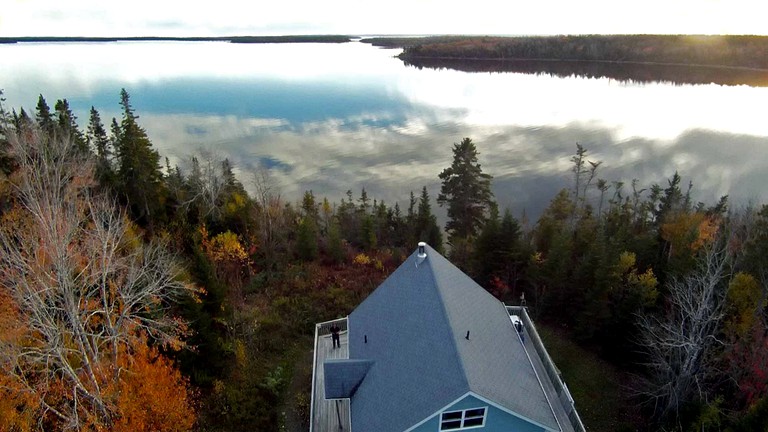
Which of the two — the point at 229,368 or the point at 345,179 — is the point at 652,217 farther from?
the point at 229,368

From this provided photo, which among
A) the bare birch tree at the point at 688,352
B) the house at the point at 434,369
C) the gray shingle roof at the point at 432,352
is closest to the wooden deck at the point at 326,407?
the house at the point at 434,369

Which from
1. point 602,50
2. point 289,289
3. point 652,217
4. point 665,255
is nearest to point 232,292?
point 289,289

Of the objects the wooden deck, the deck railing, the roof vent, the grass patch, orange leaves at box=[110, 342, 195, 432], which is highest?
the roof vent

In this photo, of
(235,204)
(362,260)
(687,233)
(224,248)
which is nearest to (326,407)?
(362,260)

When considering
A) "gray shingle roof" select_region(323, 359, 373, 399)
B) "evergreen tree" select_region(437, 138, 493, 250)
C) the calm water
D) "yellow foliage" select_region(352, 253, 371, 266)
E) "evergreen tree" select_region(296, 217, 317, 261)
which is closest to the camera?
"gray shingle roof" select_region(323, 359, 373, 399)

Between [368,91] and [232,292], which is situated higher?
[368,91]

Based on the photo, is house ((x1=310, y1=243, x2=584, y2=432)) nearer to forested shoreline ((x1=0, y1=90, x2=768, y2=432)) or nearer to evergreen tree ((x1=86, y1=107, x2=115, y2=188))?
forested shoreline ((x1=0, y1=90, x2=768, y2=432))

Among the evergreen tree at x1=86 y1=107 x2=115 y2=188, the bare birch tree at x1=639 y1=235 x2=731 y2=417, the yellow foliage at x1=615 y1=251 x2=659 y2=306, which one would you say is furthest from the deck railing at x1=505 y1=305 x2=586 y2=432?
the evergreen tree at x1=86 y1=107 x2=115 y2=188
